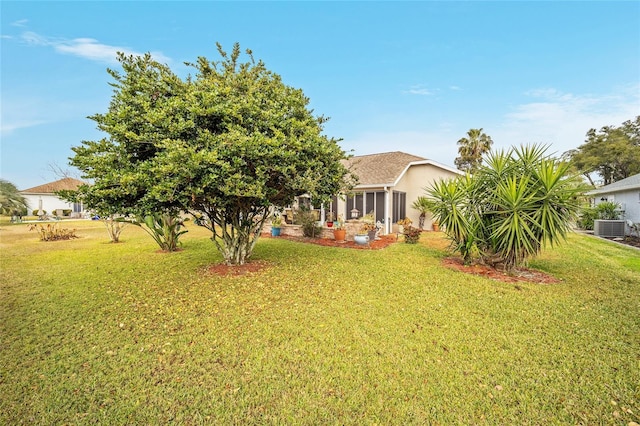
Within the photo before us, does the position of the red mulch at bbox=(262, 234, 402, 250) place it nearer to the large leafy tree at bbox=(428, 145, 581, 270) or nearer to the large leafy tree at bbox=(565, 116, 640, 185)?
the large leafy tree at bbox=(428, 145, 581, 270)

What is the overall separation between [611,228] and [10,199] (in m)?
45.7

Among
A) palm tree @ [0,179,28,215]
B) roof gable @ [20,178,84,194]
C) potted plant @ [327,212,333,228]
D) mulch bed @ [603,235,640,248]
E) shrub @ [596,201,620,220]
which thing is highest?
roof gable @ [20,178,84,194]

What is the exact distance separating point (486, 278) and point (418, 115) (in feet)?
50.3

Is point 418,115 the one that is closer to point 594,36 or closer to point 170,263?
point 594,36

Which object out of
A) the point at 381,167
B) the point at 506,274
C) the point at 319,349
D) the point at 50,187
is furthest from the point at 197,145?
the point at 50,187

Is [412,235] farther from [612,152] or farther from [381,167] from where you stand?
[612,152]

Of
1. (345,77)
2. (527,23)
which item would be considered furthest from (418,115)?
(527,23)

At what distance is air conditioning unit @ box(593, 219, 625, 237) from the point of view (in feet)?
53.6

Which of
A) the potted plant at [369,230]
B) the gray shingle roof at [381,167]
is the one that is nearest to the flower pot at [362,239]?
the potted plant at [369,230]

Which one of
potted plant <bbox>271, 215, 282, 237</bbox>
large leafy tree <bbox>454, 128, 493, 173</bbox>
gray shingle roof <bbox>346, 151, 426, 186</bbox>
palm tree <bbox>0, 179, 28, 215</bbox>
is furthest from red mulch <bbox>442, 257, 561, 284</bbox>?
palm tree <bbox>0, 179, 28, 215</bbox>

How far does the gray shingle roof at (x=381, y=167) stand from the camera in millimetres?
15980

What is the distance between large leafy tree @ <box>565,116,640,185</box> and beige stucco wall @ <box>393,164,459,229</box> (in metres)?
28.6

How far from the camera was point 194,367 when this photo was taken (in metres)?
3.77

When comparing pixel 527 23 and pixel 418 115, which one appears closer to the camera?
pixel 527 23
